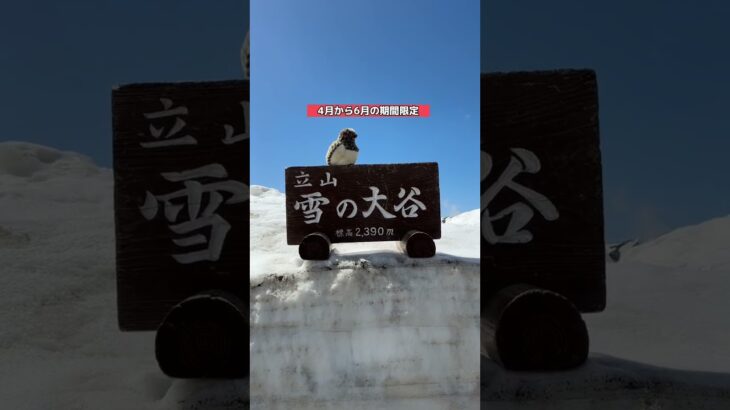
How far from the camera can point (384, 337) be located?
160 centimetres

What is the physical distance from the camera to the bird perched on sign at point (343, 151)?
1.55 m

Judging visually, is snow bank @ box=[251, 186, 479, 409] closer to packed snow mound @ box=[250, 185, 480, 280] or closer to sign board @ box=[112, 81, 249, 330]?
packed snow mound @ box=[250, 185, 480, 280]

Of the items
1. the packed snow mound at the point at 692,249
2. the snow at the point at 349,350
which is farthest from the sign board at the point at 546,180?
the packed snow mound at the point at 692,249

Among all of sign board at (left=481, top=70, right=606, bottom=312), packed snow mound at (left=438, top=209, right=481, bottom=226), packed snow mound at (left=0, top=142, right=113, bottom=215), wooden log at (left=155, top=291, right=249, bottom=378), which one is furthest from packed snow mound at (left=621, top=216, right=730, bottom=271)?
packed snow mound at (left=0, top=142, right=113, bottom=215)

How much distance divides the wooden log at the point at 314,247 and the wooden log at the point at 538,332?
0.75m

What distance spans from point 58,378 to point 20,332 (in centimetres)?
39

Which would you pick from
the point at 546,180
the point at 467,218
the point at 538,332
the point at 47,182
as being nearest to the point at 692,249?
the point at 546,180

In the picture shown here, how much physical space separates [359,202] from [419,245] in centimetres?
29

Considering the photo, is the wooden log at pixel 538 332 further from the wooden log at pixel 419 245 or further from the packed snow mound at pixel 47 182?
the packed snow mound at pixel 47 182

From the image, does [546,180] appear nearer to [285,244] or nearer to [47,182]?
[285,244]

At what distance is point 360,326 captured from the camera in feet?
5.31

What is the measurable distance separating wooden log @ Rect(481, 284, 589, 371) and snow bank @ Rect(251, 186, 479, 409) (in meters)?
0.17

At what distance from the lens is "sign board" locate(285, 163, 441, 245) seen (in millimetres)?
1718

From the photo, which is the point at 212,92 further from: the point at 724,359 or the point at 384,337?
the point at 724,359
